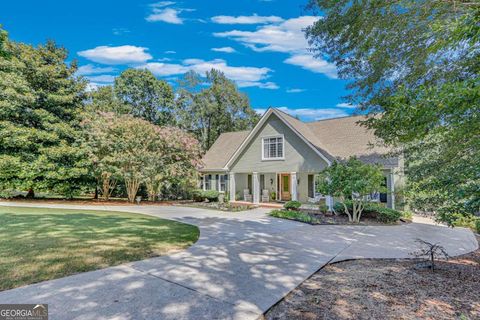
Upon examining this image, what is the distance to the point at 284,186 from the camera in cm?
2158

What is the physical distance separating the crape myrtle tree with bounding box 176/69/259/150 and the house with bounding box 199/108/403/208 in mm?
11680

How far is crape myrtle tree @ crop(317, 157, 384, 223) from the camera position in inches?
450

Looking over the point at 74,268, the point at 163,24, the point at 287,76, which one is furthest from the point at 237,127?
the point at 74,268

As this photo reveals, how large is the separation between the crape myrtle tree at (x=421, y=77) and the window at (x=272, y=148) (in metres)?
7.92

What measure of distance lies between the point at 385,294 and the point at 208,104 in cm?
3024

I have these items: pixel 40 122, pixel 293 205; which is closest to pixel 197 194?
pixel 293 205

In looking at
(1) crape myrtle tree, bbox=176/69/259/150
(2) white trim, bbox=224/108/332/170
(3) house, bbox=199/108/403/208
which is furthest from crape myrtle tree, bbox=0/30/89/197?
(1) crape myrtle tree, bbox=176/69/259/150

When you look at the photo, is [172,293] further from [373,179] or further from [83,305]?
[373,179]

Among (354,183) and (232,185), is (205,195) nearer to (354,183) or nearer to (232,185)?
(232,185)

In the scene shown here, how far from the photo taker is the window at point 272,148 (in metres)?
18.1

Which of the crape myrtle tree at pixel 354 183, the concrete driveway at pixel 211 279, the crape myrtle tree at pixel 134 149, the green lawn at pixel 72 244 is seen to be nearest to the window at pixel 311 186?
the crape myrtle tree at pixel 354 183

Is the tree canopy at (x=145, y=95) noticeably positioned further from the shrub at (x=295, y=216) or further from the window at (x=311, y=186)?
the shrub at (x=295, y=216)

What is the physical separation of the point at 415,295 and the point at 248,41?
17781mm

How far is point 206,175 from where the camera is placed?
22.9m
